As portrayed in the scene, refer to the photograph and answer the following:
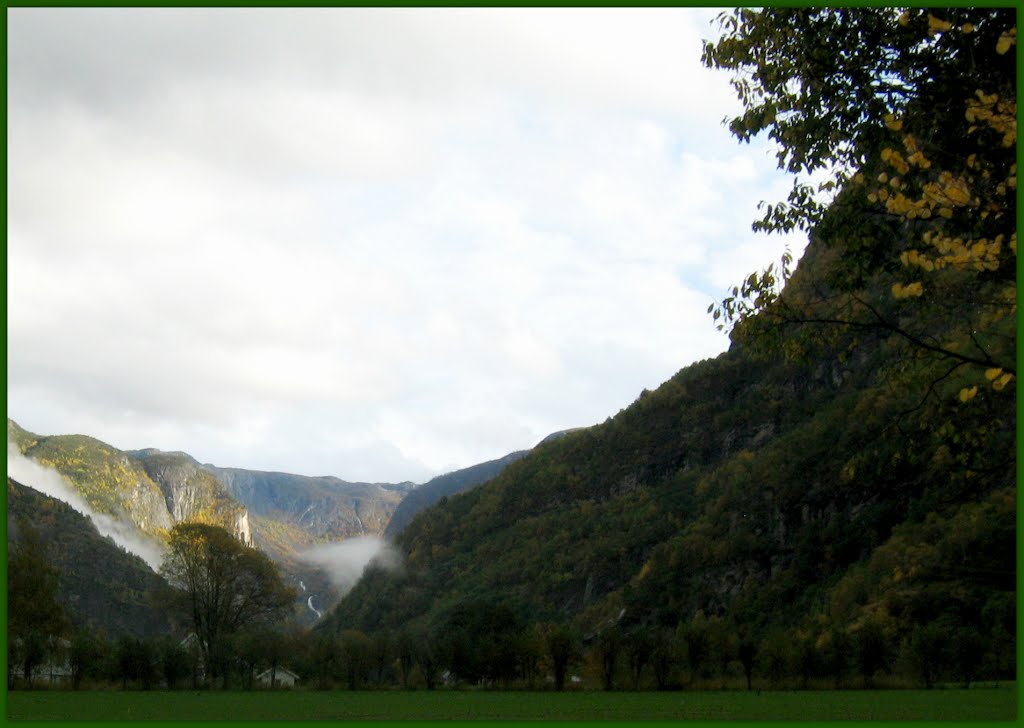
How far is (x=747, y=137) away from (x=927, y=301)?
118 inches

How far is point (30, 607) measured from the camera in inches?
2004

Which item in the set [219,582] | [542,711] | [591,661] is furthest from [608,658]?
[219,582]

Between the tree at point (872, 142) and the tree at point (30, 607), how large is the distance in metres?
50.0

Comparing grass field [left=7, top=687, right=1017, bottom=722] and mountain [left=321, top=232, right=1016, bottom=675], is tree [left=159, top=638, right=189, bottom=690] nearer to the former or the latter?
grass field [left=7, top=687, right=1017, bottom=722]

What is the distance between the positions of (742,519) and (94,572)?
337 feet

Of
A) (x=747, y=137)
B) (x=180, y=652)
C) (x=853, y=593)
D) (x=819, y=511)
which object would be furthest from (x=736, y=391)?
(x=747, y=137)

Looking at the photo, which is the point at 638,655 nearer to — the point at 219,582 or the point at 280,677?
the point at 219,582

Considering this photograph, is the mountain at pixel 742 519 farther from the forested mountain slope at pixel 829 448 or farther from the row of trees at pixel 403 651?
the row of trees at pixel 403 651

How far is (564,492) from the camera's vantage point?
176 meters

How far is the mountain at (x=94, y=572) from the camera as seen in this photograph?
13938cm

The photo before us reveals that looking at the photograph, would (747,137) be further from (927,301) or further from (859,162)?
(927,301)

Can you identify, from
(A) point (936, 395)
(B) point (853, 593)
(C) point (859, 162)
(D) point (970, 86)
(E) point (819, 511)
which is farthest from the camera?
(E) point (819, 511)

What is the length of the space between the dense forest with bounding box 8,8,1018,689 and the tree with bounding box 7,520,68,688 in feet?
21.8

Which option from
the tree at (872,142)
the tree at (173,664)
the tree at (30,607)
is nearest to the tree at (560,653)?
the tree at (173,664)
